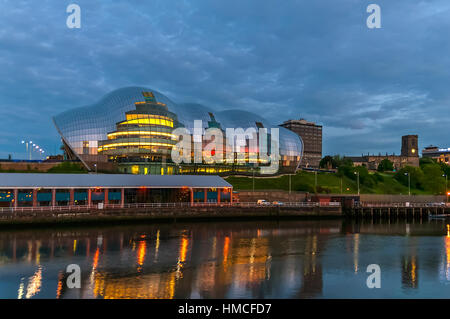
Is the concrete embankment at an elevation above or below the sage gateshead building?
below

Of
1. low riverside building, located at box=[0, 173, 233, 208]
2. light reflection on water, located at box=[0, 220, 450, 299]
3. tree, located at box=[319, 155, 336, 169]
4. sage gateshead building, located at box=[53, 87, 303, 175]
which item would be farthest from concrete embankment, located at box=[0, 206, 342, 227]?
tree, located at box=[319, 155, 336, 169]

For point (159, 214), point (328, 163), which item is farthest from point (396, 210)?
point (328, 163)

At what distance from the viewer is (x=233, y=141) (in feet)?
383

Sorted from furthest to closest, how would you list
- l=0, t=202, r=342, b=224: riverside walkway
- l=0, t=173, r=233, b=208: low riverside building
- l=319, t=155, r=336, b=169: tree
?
l=319, t=155, r=336, b=169: tree → l=0, t=173, r=233, b=208: low riverside building → l=0, t=202, r=342, b=224: riverside walkway

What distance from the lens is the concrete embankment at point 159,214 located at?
2084 inches

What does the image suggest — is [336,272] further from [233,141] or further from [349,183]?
[349,183]

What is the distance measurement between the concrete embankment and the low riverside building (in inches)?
101

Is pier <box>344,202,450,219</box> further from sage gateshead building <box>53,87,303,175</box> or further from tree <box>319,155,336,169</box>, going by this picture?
tree <box>319,155,336,169</box>

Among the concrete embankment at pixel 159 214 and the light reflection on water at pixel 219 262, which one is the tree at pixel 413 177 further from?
the light reflection on water at pixel 219 262

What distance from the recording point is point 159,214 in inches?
2448

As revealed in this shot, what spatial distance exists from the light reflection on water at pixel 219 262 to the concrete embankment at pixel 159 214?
3.42 metres

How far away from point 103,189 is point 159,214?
1131 centimetres

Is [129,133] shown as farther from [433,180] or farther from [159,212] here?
[433,180]

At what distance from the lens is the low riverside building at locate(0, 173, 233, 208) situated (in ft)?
191
